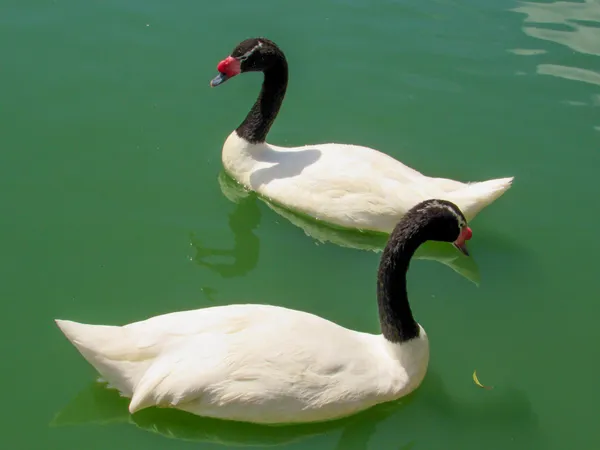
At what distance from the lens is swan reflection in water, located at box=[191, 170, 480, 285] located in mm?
6586

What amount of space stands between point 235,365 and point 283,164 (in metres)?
2.53

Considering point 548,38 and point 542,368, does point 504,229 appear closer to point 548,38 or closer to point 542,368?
point 542,368

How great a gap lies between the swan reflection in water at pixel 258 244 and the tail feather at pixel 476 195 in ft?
1.16

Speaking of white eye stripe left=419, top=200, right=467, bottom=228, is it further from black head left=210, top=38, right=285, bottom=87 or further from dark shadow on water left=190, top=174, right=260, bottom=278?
black head left=210, top=38, right=285, bottom=87

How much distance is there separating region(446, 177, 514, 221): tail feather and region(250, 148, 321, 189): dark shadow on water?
3.63 feet

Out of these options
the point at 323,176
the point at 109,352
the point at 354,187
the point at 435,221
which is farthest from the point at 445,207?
the point at 109,352

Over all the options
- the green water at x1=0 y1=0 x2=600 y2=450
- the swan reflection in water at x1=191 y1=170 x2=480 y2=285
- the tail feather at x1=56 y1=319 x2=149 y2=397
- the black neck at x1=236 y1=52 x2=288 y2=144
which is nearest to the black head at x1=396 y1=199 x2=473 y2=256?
the green water at x1=0 y1=0 x2=600 y2=450

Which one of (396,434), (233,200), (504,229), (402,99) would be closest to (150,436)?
(396,434)

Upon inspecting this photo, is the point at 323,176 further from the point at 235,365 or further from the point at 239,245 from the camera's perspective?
the point at 235,365

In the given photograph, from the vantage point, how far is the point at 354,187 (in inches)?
266

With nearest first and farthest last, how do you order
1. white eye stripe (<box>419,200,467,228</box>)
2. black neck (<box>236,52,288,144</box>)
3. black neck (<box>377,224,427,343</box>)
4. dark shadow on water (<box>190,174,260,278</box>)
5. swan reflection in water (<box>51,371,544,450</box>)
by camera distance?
swan reflection in water (<box>51,371,544,450</box>) → black neck (<box>377,224,427,343</box>) → white eye stripe (<box>419,200,467,228</box>) → dark shadow on water (<box>190,174,260,278</box>) → black neck (<box>236,52,288,144</box>)

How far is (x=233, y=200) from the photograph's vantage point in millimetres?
7254

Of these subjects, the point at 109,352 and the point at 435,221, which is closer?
the point at 109,352

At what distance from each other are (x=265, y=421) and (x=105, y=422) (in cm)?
91
